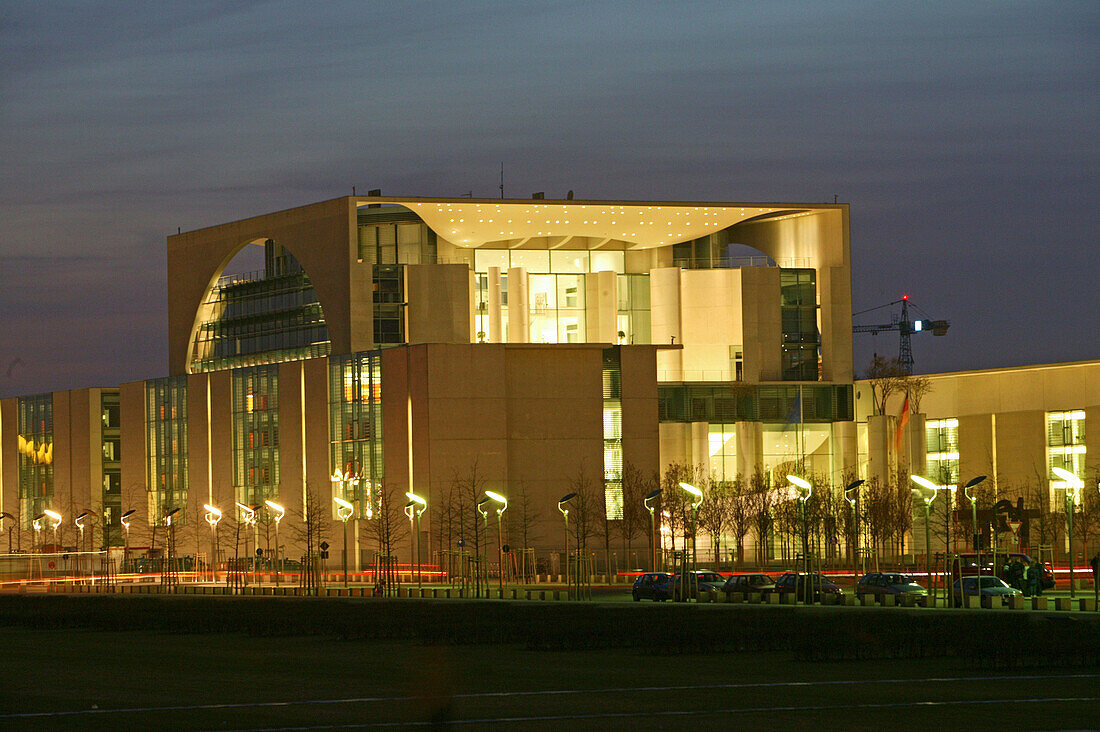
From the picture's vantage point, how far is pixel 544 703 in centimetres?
2527

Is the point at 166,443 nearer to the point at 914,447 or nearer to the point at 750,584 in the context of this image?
the point at 914,447

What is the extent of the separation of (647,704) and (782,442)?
276ft

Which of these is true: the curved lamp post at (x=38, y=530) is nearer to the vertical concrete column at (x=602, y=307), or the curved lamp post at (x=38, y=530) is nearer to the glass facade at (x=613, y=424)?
the vertical concrete column at (x=602, y=307)

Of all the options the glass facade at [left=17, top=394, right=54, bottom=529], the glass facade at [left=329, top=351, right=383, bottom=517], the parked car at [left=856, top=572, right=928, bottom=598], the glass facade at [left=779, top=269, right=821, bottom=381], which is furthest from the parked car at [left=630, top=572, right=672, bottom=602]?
the glass facade at [left=17, top=394, right=54, bottom=529]

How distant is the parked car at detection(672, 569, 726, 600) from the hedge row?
8560 millimetres

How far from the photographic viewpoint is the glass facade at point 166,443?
368 ft

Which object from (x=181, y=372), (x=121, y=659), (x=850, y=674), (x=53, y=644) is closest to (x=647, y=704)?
(x=850, y=674)

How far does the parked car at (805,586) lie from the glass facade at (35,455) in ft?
268

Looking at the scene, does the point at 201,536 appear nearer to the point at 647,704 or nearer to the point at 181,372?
the point at 181,372

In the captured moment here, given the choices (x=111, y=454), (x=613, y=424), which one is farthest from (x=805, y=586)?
(x=111, y=454)

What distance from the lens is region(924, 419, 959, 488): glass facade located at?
104037 millimetres

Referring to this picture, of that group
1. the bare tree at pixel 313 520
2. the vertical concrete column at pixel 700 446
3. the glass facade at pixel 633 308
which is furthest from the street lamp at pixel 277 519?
the glass facade at pixel 633 308

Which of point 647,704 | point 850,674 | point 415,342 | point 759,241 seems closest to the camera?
point 647,704

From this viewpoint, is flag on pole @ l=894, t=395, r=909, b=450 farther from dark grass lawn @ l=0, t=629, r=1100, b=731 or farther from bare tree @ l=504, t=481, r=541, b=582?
dark grass lawn @ l=0, t=629, r=1100, b=731
